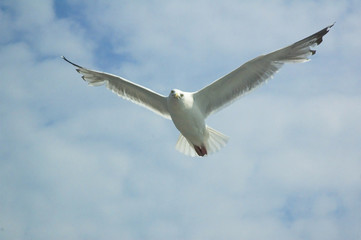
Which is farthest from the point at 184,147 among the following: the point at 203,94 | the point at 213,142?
the point at 203,94

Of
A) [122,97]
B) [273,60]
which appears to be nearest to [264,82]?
[273,60]

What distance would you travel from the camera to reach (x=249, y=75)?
36.2ft

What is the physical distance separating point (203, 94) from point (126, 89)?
1833 mm

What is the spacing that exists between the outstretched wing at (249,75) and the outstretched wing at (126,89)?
3.31 feet

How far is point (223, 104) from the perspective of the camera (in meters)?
11.5

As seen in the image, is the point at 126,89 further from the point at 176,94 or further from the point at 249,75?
the point at 249,75

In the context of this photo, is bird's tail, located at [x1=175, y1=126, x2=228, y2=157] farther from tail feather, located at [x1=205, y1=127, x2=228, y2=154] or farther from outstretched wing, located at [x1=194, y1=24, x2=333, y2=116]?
outstretched wing, located at [x1=194, y1=24, x2=333, y2=116]

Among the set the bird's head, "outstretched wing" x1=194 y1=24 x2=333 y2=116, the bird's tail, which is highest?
"outstretched wing" x1=194 y1=24 x2=333 y2=116

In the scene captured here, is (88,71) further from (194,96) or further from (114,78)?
(194,96)

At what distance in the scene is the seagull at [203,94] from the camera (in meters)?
10.7

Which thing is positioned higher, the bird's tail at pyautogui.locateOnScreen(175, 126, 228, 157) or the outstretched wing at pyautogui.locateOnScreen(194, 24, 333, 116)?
the outstretched wing at pyautogui.locateOnScreen(194, 24, 333, 116)

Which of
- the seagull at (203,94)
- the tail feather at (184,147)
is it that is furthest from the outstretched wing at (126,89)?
the tail feather at (184,147)

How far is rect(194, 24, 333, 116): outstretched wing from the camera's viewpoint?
10586mm

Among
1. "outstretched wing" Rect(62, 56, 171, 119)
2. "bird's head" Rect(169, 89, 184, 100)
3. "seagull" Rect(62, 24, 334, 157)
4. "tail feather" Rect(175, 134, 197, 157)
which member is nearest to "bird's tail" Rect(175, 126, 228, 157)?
"seagull" Rect(62, 24, 334, 157)
